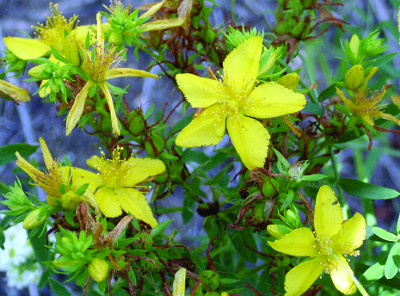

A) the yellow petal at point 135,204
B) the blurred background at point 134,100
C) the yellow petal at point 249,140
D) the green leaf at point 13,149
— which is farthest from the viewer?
the blurred background at point 134,100

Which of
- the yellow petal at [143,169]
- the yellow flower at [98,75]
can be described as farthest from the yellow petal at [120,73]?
the yellow petal at [143,169]

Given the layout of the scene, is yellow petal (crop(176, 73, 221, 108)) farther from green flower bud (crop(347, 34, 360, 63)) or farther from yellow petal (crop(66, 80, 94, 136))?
green flower bud (crop(347, 34, 360, 63))

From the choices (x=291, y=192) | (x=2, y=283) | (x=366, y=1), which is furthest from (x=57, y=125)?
(x=366, y=1)

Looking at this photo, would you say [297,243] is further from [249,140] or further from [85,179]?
[85,179]

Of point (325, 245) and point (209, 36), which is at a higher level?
point (209, 36)

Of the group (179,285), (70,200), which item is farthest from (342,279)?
(70,200)

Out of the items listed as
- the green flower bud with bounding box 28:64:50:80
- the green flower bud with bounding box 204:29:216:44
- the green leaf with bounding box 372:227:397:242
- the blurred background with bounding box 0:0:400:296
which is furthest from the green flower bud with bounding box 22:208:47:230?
the blurred background with bounding box 0:0:400:296

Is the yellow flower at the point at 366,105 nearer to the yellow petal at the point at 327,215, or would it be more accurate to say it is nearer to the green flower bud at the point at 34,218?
the yellow petal at the point at 327,215
